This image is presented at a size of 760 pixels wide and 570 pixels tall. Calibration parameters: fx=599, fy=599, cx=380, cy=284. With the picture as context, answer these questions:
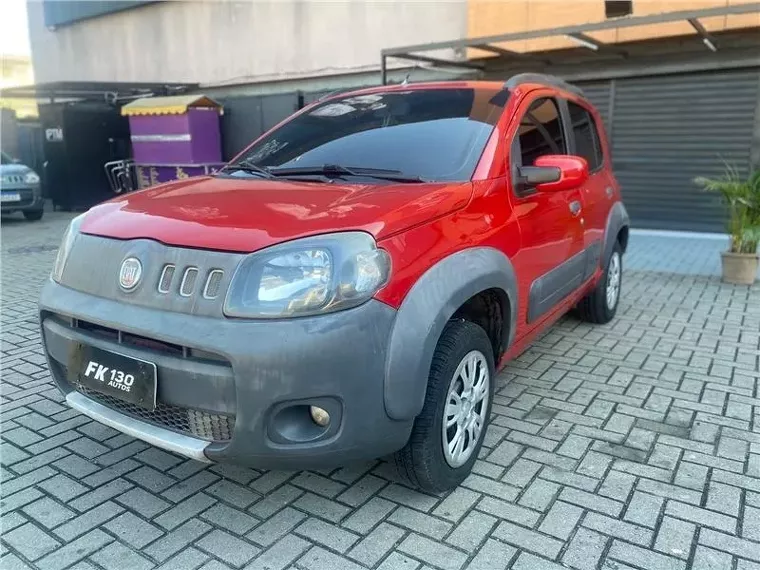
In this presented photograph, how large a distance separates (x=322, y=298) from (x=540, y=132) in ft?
7.15

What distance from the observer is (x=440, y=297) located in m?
2.35

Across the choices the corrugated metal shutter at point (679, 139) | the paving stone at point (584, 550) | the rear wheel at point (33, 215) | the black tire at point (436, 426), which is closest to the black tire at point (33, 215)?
the rear wheel at point (33, 215)

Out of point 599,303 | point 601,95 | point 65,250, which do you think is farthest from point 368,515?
point 601,95

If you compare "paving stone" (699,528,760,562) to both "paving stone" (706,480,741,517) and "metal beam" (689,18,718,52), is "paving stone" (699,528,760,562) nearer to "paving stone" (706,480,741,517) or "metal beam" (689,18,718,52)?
"paving stone" (706,480,741,517)

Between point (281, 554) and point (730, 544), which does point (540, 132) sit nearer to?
point (730, 544)

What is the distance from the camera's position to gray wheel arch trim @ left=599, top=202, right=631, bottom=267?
464cm

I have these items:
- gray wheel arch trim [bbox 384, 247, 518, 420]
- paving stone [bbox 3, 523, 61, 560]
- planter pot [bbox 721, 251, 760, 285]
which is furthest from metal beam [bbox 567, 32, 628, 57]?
paving stone [bbox 3, 523, 61, 560]

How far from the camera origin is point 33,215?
485 inches

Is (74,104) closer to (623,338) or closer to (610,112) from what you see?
(610,112)

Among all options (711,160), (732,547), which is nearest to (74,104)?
(711,160)

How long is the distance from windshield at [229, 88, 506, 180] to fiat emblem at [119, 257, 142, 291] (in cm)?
112

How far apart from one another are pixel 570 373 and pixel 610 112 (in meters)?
6.86

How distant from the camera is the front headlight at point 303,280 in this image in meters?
2.08

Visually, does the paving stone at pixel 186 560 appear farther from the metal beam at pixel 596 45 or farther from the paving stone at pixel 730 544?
the metal beam at pixel 596 45
